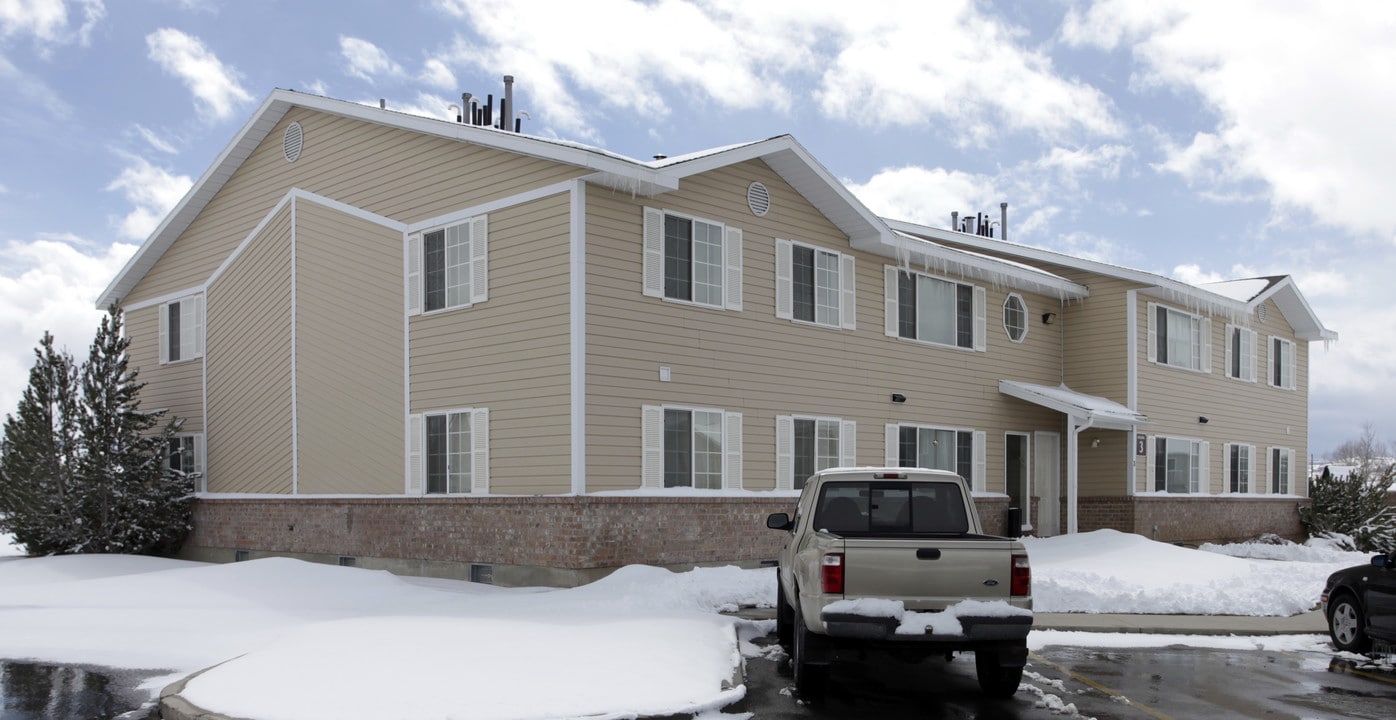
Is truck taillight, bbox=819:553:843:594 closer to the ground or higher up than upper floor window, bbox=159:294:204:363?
closer to the ground

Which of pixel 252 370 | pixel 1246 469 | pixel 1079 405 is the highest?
pixel 252 370

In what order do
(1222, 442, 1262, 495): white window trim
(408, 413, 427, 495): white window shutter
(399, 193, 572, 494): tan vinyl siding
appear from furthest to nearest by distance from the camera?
(1222, 442, 1262, 495): white window trim < (408, 413, 427, 495): white window shutter < (399, 193, 572, 494): tan vinyl siding

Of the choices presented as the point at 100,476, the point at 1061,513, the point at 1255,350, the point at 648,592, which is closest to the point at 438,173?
the point at 648,592

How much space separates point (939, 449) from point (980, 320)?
3047mm

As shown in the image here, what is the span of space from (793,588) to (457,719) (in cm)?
347

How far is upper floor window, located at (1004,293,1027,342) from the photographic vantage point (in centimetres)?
2450

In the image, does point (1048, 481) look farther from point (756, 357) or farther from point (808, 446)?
point (756, 357)

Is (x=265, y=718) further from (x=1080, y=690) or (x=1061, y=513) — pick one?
(x=1061, y=513)

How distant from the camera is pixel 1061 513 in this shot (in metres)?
25.2

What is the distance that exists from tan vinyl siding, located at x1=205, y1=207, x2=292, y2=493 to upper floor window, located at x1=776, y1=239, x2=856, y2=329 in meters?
9.20

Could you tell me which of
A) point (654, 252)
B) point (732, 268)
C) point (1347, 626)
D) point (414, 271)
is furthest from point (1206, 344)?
point (414, 271)

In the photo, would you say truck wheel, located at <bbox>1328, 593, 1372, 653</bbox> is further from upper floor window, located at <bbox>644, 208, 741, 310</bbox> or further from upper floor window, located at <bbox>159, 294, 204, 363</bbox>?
upper floor window, located at <bbox>159, 294, 204, 363</bbox>

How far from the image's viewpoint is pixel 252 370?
22500mm

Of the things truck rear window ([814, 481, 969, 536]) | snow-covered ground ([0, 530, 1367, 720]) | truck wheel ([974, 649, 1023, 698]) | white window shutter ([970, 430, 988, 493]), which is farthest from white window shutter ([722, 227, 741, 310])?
truck wheel ([974, 649, 1023, 698])
